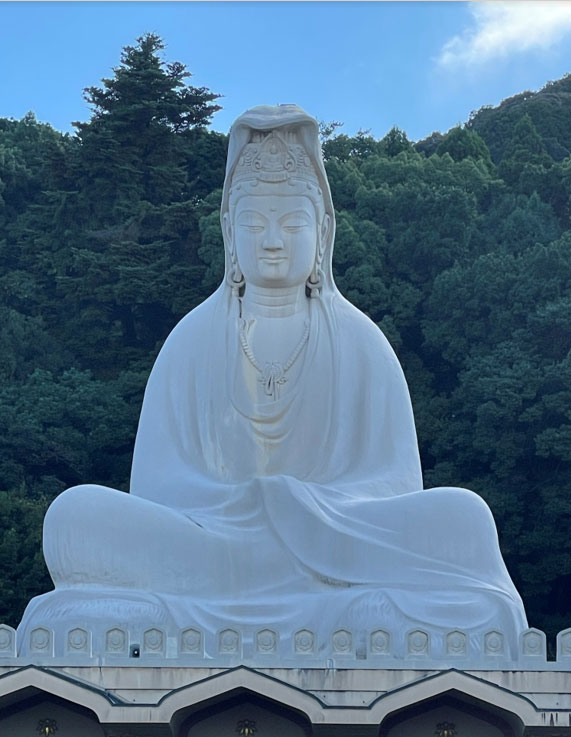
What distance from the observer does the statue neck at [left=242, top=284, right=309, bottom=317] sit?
17938 millimetres

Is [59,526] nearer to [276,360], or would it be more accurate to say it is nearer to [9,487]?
[276,360]

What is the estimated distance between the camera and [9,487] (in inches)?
971

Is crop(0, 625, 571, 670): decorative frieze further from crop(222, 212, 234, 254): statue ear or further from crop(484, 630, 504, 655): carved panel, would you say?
crop(222, 212, 234, 254): statue ear

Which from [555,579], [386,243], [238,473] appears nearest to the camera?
[238,473]

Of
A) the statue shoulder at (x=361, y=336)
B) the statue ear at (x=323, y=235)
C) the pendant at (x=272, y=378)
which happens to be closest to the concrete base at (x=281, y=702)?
the pendant at (x=272, y=378)

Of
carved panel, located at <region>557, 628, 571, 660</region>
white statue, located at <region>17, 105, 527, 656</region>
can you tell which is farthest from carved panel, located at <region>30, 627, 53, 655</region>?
carved panel, located at <region>557, 628, 571, 660</region>

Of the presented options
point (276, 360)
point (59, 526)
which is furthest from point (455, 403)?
point (59, 526)

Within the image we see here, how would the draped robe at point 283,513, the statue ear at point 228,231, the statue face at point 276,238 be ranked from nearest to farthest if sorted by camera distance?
the draped robe at point 283,513, the statue face at point 276,238, the statue ear at point 228,231

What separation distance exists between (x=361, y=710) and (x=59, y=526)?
2.51 metres

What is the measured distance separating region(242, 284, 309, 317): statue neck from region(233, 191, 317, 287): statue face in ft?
0.16

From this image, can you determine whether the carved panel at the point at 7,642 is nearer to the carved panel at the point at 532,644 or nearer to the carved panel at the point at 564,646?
the carved panel at the point at 532,644

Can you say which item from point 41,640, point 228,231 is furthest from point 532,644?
point 228,231

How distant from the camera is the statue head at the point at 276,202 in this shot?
704 inches

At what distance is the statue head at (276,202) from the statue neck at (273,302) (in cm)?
7
